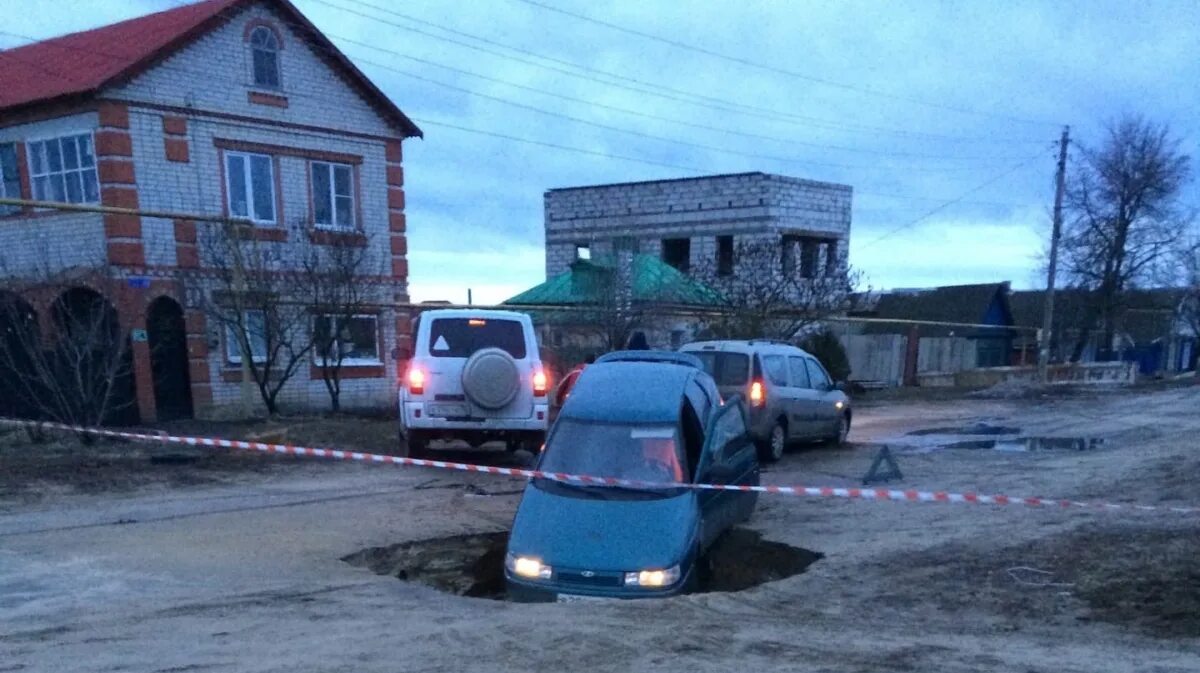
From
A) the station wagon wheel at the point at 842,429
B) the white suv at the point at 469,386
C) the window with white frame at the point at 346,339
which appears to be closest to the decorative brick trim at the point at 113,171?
the window with white frame at the point at 346,339

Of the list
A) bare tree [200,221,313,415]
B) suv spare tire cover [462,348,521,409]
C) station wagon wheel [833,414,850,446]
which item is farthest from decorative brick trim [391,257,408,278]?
station wagon wheel [833,414,850,446]

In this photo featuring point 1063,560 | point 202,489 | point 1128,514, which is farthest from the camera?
point 202,489

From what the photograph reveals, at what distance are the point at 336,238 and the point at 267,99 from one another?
143 inches

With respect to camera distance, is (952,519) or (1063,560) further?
(952,519)

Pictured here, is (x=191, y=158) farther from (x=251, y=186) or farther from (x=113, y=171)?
(x=113, y=171)

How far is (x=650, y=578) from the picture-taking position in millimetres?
6352

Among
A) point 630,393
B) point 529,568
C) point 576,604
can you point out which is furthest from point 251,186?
point 576,604

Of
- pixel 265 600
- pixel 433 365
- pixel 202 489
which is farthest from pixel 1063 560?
pixel 202 489

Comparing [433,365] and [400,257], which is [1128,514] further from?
[400,257]

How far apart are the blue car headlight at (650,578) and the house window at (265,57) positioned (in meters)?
17.6

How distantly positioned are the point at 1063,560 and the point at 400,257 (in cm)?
1868

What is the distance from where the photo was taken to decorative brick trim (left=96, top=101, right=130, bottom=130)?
17688 mm

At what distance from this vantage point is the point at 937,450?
1432 centimetres

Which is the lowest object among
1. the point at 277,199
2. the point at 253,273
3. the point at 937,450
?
the point at 937,450
